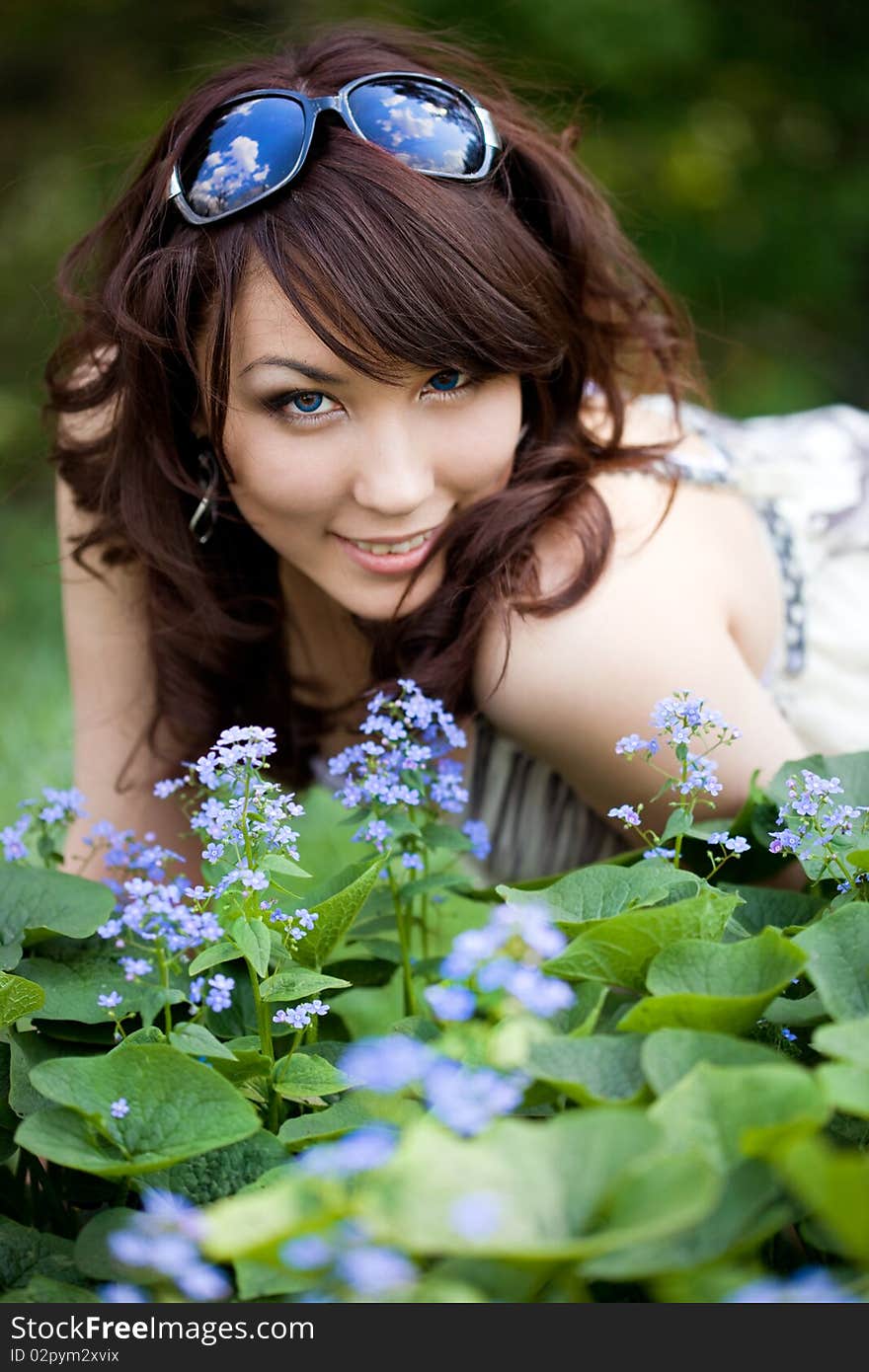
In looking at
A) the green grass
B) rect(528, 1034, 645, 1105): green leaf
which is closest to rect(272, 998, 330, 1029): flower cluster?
rect(528, 1034, 645, 1105): green leaf

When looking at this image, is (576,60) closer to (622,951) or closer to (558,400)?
(558,400)

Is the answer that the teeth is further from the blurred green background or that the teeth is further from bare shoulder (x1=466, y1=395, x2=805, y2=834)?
the blurred green background

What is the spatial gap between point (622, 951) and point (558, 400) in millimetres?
1416

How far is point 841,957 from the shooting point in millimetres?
1159

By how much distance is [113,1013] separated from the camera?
51.8 inches

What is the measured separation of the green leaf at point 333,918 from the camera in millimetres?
1369

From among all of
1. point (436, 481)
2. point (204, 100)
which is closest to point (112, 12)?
point (204, 100)

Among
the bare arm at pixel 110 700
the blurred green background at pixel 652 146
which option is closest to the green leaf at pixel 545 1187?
the bare arm at pixel 110 700

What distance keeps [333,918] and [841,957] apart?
52 cm

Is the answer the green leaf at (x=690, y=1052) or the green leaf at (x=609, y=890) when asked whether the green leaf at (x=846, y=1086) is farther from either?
the green leaf at (x=609, y=890)

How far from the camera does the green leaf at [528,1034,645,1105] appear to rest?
1026 millimetres

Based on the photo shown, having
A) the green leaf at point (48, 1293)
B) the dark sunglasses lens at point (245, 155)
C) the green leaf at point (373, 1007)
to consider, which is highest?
the dark sunglasses lens at point (245, 155)

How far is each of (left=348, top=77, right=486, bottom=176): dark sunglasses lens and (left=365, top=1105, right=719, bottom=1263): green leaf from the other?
155 cm

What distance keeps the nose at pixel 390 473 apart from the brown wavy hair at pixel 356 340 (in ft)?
0.34
